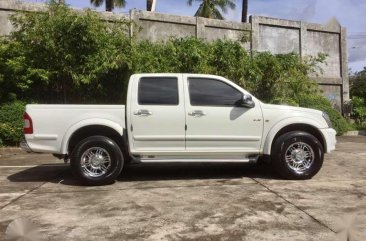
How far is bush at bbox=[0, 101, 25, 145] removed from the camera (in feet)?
40.4

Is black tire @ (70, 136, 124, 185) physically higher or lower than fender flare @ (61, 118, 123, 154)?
lower

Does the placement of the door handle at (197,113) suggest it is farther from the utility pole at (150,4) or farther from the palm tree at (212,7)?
the palm tree at (212,7)

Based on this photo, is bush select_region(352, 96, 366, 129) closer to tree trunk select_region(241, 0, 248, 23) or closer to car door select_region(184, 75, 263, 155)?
tree trunk select_region(241, 0, 248, 23)

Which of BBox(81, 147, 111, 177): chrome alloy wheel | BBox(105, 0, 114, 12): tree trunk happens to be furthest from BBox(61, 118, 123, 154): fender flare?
Result: BBox(105, 0, 114, 12): tree trunk

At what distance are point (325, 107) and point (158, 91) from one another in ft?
35.7

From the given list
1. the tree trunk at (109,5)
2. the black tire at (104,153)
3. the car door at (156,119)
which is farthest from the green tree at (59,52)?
the tree trunk at (109,5)

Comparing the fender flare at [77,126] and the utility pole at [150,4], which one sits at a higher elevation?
the utility pole at [150,4]

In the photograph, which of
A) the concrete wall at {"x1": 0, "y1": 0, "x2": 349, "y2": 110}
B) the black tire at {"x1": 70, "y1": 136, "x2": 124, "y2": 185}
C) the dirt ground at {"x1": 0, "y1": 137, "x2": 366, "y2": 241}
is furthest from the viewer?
the concrete wall at {"x1": 0, "y1": 0, "x2": 349, "y2": 110}

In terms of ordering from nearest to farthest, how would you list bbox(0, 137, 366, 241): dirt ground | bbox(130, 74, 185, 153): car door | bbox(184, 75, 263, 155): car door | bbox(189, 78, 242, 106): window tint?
bbox(0, 137, 366, 241): dirt ground → bbox(130, 74, 185, 153): car door → bbox(184, 75, 263, 155): car door → bbox(189, 78, 242, 106): window tint

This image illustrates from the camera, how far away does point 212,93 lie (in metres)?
7.58

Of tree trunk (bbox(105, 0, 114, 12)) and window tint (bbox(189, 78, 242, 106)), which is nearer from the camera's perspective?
window tint (bbox(189, 78, 242, 106))

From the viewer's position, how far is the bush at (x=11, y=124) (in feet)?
40.4

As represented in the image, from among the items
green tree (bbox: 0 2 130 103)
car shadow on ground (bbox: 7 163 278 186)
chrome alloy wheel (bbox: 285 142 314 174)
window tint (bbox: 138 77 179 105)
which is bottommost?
car shadow on ground (bbox: 7 163 278 186)

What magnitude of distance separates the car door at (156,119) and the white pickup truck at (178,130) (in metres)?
0.02
